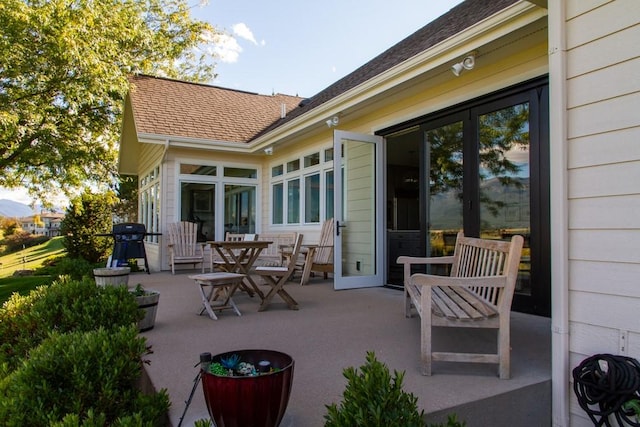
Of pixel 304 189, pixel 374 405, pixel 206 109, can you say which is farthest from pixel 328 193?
pixel 374 405

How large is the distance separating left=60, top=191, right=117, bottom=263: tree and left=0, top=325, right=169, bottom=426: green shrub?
11.1m

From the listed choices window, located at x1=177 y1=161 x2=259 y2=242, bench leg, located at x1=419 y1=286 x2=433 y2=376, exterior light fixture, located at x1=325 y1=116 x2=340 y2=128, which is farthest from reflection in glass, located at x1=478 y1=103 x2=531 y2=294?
window, located at x1=177 y1=161 x2=259 y2=242

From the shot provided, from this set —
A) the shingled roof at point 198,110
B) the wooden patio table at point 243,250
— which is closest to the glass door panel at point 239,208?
the shingled roof at point 198,110

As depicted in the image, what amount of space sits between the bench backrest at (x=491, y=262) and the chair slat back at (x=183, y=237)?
579 cm

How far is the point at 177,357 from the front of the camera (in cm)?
262

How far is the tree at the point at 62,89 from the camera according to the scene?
26.3 ft

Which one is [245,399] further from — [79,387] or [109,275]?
[109,275]

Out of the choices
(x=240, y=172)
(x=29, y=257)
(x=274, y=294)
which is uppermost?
(x=240, y=172)

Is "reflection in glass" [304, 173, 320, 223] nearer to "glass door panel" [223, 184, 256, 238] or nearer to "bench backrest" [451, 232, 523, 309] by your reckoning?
"glass door panel" [223, 184, 256, 238]

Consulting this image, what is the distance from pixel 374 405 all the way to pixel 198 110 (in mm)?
9246

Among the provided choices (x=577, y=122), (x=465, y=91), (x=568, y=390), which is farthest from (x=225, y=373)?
(x=465, y=91)

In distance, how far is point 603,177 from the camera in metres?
1.99

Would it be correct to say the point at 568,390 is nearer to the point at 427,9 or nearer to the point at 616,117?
the point at 616,117

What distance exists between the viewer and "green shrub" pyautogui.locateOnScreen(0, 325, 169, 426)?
1.70 meters
